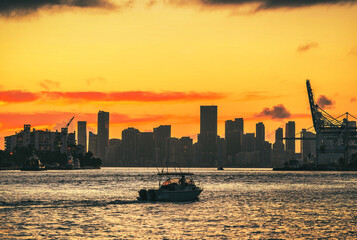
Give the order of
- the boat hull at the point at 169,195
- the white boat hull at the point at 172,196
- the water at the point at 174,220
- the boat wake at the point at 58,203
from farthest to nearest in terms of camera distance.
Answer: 1. the boat wake at the point at 58,203
2. the boat hull at the point at 169,195
3. the white boat hull at the point at 172,196
4. the water at the point at 174,220

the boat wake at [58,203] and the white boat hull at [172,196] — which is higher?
the white boat hull at [172,196]

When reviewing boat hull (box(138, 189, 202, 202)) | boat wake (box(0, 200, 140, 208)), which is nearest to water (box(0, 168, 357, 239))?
boat wake (box(0, 200, 140, 208))

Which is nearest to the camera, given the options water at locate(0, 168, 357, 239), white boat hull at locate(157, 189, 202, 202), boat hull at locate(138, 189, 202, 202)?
water at locate(0, 168, 357, 239)

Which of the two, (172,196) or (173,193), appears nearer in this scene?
(173,193)

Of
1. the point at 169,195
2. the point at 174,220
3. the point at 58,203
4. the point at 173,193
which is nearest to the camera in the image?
the point at 174,220

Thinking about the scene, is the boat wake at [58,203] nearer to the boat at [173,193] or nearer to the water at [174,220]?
the water at [174,220]

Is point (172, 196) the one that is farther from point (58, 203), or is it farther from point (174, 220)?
point (174, 220)

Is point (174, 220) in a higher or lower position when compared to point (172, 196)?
lower

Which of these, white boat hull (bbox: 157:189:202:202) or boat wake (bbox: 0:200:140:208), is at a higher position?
white boat hull (bbox: 157:189:202:202)

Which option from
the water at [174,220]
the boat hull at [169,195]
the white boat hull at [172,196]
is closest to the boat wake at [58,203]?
the water at [174,220]

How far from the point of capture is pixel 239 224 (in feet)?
230

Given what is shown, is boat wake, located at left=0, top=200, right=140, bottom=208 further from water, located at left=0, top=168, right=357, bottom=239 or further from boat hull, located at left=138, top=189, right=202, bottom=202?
boat hull, located at left=138, top=189, right=202, bottom=202

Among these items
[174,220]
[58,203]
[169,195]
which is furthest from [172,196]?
[174,220]

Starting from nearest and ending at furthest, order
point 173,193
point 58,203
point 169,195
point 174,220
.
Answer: point 174,220, point 173,193, point 169,195, point 58,203
